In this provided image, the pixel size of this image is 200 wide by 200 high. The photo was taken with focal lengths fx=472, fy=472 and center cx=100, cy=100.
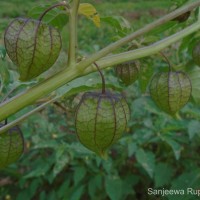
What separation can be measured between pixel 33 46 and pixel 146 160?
1388 millimetres

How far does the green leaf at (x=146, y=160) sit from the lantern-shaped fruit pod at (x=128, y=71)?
3.16 ft

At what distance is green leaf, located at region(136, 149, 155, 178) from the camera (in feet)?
6.87

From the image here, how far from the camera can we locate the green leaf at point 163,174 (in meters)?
2.10

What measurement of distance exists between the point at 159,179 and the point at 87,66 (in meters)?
1.36

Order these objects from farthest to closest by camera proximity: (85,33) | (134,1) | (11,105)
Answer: (134,1)
(85,33)
(11,105)

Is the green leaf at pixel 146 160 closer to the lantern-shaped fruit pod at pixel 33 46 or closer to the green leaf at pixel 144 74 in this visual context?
the green leaf at pixel 144 74

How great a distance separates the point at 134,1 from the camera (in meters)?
19.6

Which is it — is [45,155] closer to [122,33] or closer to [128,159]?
[128,159]

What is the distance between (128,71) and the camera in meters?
1.16

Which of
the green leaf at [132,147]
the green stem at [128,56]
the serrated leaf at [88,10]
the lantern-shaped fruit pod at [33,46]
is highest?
the serrated leaf at [88,10]

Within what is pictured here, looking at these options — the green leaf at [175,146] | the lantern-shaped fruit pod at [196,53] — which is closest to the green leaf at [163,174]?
the green leaf at [175,146]

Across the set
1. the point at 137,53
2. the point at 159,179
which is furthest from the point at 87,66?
the point at 159,179

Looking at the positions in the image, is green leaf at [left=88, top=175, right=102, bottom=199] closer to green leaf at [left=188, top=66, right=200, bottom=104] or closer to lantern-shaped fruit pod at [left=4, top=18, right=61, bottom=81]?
green leaf at [left=188, top=66, right=200, bottom=104]

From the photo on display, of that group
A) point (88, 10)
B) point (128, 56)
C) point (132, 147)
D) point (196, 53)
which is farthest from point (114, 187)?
point (128, 56)
